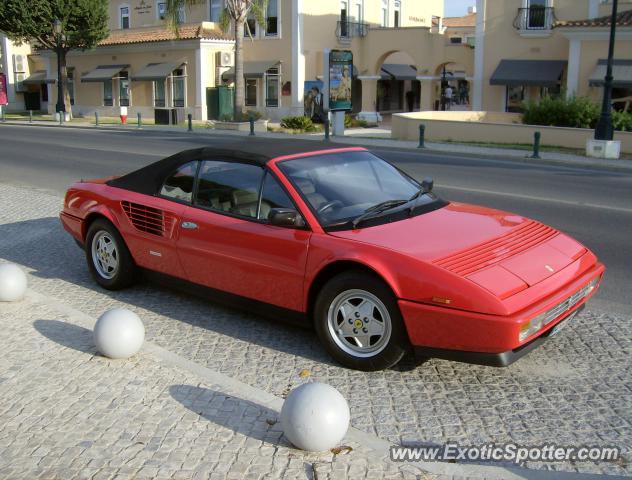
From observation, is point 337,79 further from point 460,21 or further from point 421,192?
point 460,21

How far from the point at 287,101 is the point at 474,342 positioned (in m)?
37.9

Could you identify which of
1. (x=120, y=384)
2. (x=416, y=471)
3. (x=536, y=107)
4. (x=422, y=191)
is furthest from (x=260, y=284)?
(x=536, y=107)

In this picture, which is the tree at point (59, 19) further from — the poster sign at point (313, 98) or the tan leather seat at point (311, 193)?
the tan leather seat at point (311, 193)

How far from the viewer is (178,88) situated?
42.9 meters

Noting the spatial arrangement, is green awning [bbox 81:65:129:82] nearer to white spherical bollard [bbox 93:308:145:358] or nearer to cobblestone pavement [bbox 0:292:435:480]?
cobblestone pavement [bbox 0:292:435:480]

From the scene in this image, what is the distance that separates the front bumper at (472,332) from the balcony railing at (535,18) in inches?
1252

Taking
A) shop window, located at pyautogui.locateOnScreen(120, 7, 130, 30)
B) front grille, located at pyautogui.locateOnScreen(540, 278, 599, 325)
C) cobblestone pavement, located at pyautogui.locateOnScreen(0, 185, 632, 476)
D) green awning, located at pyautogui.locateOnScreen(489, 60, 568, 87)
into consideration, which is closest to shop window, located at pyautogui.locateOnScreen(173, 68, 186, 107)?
shop window, located at pyautogui.locateOnScreen(120, 7, 130, 30)

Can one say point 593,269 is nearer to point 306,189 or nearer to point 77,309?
point 306,189

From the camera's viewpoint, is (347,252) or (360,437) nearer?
(360,437)

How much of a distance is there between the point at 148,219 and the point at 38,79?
5118 centimetres

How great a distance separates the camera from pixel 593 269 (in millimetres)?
5359

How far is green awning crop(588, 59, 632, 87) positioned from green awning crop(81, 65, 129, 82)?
28.6 metres

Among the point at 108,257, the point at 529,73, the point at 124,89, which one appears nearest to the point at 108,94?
the point at 124,89

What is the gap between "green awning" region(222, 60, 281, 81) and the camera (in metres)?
40.9
